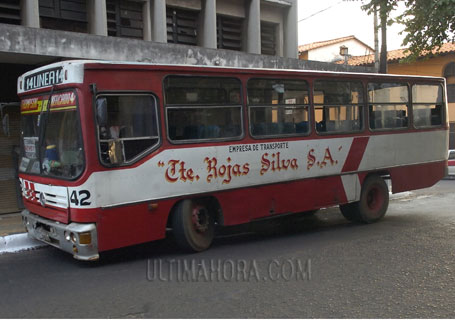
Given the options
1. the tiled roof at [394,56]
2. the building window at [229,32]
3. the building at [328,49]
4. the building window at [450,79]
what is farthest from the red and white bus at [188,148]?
the building at [328,49]

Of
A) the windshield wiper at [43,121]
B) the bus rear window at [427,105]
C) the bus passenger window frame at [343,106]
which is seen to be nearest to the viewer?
the windshield wiper at [43,121]

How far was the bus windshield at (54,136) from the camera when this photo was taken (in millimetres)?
5445

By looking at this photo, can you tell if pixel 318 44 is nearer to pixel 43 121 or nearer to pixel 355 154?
pixel 355 154

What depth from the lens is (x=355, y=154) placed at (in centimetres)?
826

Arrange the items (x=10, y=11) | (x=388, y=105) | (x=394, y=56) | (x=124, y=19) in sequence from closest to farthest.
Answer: (x=388, y=105) < (x=10, y=11) < (x=124, y=19) < (x=394, y=56)

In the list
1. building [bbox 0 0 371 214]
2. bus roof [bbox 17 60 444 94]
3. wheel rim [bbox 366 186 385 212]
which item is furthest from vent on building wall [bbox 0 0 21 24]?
wheel rim [bbox 366 186 385 212]

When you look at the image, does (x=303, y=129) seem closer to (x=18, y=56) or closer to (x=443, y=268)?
(x=443, y=268)

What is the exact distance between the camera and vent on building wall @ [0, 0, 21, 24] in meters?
9.41

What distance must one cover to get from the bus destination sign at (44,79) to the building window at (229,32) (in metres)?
8.44

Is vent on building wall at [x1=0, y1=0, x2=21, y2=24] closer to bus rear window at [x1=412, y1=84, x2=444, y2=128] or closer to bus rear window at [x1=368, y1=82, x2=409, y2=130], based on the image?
bus rear window at [x1=368, y1=82, x2=409, y2=130]

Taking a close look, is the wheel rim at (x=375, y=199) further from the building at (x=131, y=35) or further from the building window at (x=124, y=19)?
the building window at (x=124, y=19)

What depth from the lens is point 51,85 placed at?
5.69m

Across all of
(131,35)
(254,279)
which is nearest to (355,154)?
(254,279)

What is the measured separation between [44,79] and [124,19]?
6.21 m
